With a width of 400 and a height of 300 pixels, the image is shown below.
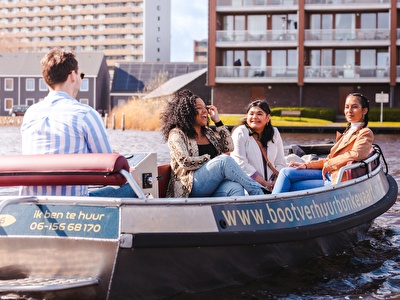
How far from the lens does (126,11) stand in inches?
4483

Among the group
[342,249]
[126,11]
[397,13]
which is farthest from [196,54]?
[342,249]

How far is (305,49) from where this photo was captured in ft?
159

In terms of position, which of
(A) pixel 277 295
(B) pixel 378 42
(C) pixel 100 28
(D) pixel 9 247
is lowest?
(A) pixel 277 295

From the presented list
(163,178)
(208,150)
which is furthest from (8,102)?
(208,150)

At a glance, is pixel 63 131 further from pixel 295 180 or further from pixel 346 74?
pixel 346 74

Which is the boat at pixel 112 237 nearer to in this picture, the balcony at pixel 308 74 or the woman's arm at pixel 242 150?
the woman's arm at pixel 242 150

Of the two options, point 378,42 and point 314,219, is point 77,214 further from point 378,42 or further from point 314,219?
point 378,42

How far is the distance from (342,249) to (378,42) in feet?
136

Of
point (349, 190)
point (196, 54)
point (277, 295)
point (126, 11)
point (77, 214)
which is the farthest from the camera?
point (196, 54)

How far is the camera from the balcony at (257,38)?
1898 inches

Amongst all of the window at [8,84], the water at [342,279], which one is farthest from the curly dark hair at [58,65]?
the window at [8,84]

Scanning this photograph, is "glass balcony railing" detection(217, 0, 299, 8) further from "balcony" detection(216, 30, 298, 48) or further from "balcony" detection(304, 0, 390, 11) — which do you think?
"balcony" detection(304, 0, 390, 11)

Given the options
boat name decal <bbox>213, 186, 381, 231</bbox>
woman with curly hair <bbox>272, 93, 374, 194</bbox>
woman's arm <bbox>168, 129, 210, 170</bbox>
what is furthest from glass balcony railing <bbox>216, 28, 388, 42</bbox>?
woman's arm <bbox>168, 129, 210, 170</bbox>

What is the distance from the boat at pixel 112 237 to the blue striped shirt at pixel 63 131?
250 millimetres
